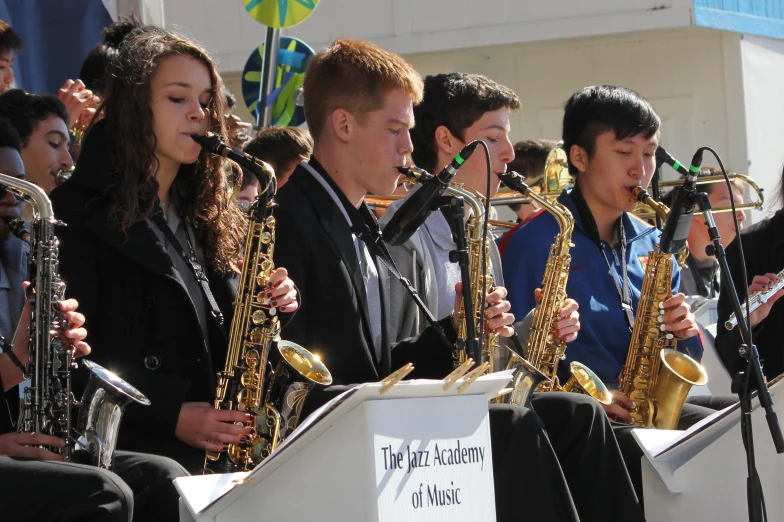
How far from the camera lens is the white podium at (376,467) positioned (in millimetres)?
2867

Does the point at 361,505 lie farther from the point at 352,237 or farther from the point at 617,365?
the point at 617,365

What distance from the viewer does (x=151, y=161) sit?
Answer: 3.95m

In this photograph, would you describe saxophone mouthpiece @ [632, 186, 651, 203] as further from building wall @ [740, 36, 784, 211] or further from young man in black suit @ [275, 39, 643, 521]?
building wall @ [740, 36, 784, 211]

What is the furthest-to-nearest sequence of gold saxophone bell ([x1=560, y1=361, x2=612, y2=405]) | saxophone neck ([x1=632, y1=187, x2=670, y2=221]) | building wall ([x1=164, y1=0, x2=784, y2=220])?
building wall ([x1=164, y1=0, x2=784, y2=220]) < saxophone neck ([x1=632, y1=187, x2=670, y2=221]) < gold saxophone bell ([x1=560, y1=361, x2=612, y2=405])

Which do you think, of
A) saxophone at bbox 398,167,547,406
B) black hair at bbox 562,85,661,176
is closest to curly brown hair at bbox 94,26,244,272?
saxophone at bbox 398,167,547,406

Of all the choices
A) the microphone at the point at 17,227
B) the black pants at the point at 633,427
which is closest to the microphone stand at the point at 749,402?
the black pants at the point at 633,427

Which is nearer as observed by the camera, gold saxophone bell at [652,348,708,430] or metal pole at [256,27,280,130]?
gold saxophone bell at [652,348,708,430]

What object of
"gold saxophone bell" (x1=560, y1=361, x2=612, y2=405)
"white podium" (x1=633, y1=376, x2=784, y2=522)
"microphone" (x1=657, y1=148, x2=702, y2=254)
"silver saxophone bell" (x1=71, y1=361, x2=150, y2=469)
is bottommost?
"white podium" (x1=633, y1=376, x2=784, y2=522)

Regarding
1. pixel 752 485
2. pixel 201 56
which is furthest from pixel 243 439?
pixel 752 485

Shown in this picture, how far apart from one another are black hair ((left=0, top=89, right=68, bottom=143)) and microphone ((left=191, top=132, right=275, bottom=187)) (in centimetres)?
118

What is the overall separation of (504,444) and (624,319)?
1589 millimetres

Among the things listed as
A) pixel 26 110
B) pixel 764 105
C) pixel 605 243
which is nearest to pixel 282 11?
pixel 26 110

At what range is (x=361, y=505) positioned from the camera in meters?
2.86

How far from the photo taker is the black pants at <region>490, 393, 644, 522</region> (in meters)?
3.55
